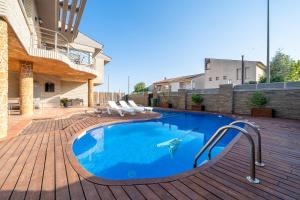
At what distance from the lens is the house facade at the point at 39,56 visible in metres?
4.38

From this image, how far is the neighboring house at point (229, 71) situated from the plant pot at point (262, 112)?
40.7ft

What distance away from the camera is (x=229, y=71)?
77.8 feet

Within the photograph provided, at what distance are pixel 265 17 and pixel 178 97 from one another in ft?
32.0

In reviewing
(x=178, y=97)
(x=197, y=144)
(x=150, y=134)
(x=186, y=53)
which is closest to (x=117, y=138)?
(x=150, y=134)

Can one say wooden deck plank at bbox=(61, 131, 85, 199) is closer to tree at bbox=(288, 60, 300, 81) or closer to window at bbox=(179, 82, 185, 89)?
window at bbox=(179, 82, 185, 89)

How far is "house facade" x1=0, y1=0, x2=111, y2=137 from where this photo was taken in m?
4.38

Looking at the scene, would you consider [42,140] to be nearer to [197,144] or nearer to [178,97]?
[197,144]

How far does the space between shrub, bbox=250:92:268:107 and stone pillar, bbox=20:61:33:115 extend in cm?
1381

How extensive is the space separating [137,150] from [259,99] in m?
9.18

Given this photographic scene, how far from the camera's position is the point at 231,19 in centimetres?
1208

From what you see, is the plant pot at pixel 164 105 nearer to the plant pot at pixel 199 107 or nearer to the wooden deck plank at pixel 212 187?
the plant pot at pixel 199 107

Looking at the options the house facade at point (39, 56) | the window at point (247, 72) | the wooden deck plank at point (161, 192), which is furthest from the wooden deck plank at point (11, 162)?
the window at point (247, 72)

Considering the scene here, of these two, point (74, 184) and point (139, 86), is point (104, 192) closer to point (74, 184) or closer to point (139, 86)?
point (74, 184)

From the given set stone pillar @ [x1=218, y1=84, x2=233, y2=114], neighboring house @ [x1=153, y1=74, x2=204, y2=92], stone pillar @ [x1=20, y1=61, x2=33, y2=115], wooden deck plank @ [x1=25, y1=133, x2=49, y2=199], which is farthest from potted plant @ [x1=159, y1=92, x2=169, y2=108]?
wooden deck plank @ [x1=25, y1=133, x2=49, y2=199]
